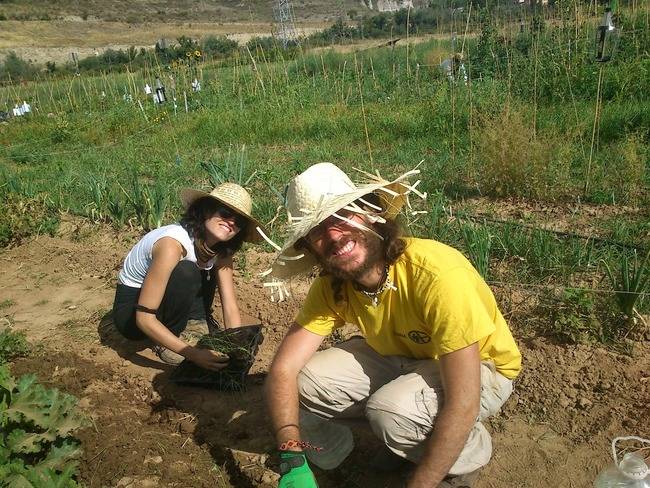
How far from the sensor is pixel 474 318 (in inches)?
65.3

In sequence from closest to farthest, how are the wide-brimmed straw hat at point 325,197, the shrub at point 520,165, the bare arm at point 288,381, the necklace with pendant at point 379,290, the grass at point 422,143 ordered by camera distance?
the wide-brimmed straw hat at point 325,197, the necklace with pendant at point 379,290, the bare arm at point 288,381, the grass at point 422,143, the shrub at point 520,165

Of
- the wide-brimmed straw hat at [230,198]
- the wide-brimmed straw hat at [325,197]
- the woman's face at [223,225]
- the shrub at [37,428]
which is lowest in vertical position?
the shrub at [37,428]

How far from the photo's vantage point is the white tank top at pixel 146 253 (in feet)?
9.09

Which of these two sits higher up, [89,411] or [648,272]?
[648,272]

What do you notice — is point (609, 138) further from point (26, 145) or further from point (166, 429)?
point (26, 145)

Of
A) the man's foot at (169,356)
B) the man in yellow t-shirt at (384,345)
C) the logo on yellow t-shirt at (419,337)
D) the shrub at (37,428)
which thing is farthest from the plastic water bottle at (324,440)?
the man's foot at (169,356)

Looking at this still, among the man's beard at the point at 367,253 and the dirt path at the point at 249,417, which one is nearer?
the man's beard at the point at 367,253

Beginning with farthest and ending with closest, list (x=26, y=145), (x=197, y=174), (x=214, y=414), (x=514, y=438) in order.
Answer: (x=26, y=145) < (x=197, y=174) < (x=214, y=414) < (x=514, y=438)

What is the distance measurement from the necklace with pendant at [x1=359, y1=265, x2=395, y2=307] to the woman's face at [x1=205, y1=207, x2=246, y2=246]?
3.36 ft

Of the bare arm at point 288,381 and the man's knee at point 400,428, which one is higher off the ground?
the bare arm at point 288,381

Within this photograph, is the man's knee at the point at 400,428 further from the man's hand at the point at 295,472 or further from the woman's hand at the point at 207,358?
the woman's hand at the point at 207,358

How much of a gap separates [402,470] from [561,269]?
1458 millimetres

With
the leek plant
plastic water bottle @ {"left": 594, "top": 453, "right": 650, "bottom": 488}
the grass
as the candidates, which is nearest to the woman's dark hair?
the grass

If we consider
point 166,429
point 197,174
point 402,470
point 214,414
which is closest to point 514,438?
point 402,470
